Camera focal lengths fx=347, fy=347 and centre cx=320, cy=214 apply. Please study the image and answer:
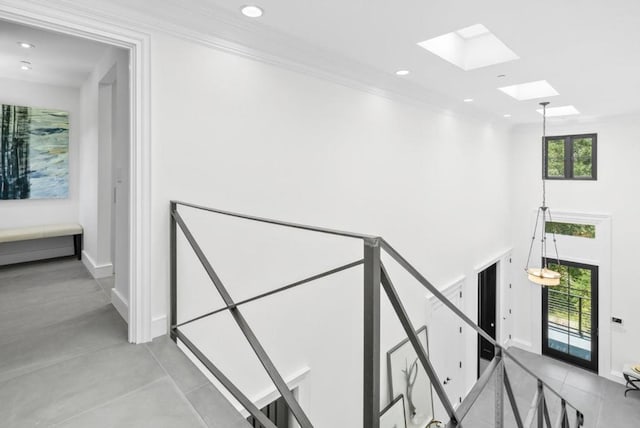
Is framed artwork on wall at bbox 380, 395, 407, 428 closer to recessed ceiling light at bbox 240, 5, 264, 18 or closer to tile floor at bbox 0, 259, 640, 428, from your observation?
tile floor at bbox 0, 259, 640, 428

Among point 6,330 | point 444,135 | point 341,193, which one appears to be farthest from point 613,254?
point 6,330

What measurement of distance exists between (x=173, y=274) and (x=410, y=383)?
3.66 m

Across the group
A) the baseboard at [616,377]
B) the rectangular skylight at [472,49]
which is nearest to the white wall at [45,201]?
the rectangular skylight at [472,49]

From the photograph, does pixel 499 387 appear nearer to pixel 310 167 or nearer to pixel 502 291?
pixel 310 167

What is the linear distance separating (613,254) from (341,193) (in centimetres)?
585

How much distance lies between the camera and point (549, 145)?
6.95 metres

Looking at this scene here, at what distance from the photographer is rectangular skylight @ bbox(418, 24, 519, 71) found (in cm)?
328

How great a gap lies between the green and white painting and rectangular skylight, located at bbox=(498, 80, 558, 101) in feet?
18.6

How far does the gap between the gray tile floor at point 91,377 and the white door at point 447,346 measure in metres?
3.82

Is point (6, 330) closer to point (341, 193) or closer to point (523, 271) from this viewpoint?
point (341, 193)

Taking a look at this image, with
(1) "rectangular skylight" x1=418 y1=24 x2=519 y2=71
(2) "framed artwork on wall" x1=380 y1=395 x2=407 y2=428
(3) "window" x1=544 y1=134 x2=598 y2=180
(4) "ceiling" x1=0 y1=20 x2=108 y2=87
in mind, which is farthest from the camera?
(3) "window" x1=544 y1=134 x2=598 y2=180

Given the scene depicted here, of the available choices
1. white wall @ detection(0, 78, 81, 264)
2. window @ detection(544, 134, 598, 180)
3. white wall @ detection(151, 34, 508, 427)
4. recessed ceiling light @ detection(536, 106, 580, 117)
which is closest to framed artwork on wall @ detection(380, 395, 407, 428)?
white wall @ detection(151, 34, 508, 427)

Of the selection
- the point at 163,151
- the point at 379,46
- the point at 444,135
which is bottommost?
the point at 163,151

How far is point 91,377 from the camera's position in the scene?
1.85 m
